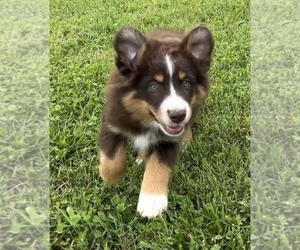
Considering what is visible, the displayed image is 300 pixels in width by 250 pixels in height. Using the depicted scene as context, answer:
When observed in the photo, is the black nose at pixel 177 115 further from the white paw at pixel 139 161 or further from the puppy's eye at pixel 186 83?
the white paw at pixel 139 161

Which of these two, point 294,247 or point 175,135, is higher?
point 175,135

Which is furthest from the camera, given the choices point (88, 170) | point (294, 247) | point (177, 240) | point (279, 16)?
point (279, 16)

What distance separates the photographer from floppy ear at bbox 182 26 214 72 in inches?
136

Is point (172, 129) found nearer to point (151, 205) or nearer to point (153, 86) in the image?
point (153, 86)

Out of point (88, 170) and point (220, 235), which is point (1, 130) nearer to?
Answer: point (88, 170)

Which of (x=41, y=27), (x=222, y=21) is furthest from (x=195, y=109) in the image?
(x=222, y=21)

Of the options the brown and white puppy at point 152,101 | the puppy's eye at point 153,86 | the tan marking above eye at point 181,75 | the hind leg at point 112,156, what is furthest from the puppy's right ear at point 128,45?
the hind leg at point 112,156

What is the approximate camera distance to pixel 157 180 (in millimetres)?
3432

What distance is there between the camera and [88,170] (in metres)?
3.78

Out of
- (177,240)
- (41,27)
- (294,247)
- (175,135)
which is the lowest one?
(177,240)

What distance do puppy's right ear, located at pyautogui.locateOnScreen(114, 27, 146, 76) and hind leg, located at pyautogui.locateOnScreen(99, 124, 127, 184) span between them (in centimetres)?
56

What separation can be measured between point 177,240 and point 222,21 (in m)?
4.80

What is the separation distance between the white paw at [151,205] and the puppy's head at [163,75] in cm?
44

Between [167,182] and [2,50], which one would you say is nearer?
[167,182]
